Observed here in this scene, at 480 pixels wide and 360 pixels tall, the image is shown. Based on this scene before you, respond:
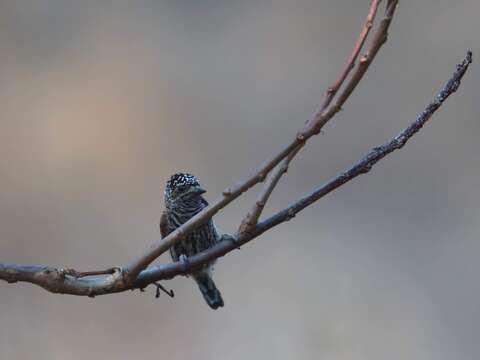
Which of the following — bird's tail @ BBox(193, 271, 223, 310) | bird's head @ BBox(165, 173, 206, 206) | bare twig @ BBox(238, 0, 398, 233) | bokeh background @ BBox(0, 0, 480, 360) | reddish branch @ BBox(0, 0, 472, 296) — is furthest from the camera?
bokeh background @ BBox(0, 0, 480, 360)


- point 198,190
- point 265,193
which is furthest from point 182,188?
point 265,193

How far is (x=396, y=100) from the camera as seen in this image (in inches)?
129

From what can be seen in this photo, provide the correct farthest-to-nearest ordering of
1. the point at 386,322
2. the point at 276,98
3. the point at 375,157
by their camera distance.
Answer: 1. the point at 276,98
2. the point at 386,322
3. the point at 375,157

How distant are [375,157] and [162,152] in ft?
7.34

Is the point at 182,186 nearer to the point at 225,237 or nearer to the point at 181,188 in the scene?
the point at 181,188

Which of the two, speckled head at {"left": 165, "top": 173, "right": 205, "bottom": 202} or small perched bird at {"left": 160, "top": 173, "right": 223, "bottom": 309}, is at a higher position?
speckled head at {"left": 165, "top": 173, "right": 205, "bottom": 202}

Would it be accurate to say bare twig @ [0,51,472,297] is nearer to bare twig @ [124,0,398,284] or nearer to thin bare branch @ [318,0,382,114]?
bare twig @ [124,0,398,284]

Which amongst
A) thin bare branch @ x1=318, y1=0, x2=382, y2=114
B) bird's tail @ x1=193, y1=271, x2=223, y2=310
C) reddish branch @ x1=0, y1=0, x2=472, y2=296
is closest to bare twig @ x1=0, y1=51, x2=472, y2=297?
reddish branch @ x1=0, y1=0, x2=472, y2=296

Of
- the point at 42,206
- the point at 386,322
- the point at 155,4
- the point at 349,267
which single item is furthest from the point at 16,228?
the point at 386,322

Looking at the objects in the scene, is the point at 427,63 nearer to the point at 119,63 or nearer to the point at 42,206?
the point at 119,63

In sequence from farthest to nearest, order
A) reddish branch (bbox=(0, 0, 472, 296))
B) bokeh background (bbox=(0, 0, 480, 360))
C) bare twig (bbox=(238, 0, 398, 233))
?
bokeh background (bbox=(0, 0, 480, 360)), reddish branch (bbox=(0, 0, 472, 296)), bare twig (bbox=(238, 0, 398, 233))

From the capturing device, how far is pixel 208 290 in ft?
6.73

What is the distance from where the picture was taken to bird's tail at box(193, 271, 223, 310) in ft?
6.72

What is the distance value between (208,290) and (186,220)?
10.6 inches
